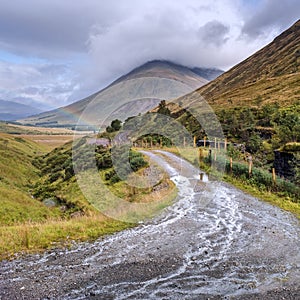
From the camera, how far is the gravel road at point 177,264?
862 centimetres

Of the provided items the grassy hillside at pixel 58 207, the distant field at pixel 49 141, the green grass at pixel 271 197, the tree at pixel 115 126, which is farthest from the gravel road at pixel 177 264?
the distant field at pixel 49 141

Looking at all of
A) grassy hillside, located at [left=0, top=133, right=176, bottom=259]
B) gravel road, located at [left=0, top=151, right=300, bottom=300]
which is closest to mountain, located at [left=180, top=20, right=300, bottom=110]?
grassy hillside, located at [left=0, top=133, right=176, bottom=259]

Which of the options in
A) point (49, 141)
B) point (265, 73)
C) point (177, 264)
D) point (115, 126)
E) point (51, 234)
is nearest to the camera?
point (177, 264)

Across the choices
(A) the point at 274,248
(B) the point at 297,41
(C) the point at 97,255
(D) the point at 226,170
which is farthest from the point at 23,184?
(B) the point at 297,41

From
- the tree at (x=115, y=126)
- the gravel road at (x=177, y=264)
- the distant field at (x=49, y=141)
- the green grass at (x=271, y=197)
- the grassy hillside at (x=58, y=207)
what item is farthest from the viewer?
the distant field at (x=49, y=141)

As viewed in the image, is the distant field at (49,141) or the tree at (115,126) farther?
the distant field at (49,141)

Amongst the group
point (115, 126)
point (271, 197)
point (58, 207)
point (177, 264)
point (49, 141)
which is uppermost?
point (115, 126)

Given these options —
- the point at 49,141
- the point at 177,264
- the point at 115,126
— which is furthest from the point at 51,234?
the point at 49,141

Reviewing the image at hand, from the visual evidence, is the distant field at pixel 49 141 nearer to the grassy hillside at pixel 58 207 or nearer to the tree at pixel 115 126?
the tree at pixel 115 126

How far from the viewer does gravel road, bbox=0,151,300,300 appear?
28.3 feet

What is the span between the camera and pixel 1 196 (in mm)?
27609

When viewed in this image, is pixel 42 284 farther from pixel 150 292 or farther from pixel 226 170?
pixel 226 170

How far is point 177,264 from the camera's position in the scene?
416 inches

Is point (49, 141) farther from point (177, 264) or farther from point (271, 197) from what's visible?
point (177, 264)
